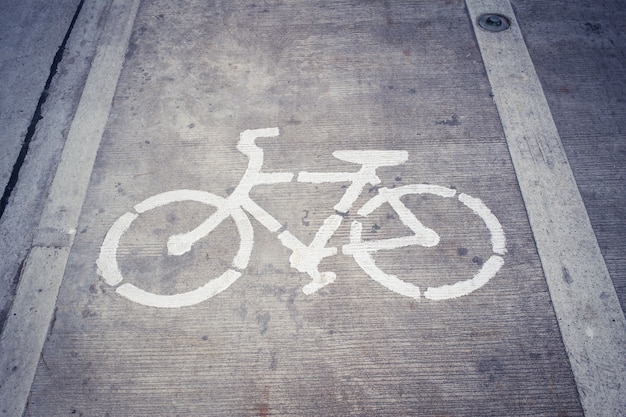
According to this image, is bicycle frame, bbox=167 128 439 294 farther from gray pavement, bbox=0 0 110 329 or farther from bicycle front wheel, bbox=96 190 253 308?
gray pavement, bbox=0 0 110 329

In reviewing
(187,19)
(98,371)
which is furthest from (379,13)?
(98,371)

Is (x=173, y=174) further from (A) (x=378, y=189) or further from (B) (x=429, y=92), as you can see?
(B) (x=429, y=92)

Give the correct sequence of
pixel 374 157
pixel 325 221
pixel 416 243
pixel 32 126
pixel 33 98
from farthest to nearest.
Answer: pixel 33 98
pixel 32 126
pixel 374 157
pixel 325 221
pixel 416 243

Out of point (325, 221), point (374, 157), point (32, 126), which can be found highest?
point (32, 126)

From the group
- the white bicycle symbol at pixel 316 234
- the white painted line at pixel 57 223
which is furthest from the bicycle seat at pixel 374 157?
the white painted line at pixel 57 223

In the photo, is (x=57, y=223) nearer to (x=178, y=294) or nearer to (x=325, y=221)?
(x=178, y=294)

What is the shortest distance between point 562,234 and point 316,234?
1.66m

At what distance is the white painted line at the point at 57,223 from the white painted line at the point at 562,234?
3152 mm

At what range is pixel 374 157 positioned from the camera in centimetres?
347

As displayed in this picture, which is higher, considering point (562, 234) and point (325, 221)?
point (325, 221)

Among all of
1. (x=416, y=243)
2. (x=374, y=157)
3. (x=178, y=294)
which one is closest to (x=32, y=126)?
(x=178, y=294)

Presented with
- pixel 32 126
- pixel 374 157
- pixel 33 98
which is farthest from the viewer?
pixel 33 98

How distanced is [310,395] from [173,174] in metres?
1.88

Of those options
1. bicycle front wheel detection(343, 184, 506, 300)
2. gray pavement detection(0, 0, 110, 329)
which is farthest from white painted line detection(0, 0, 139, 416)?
bicycle front wheel detection(343, 184, 506, 300)
